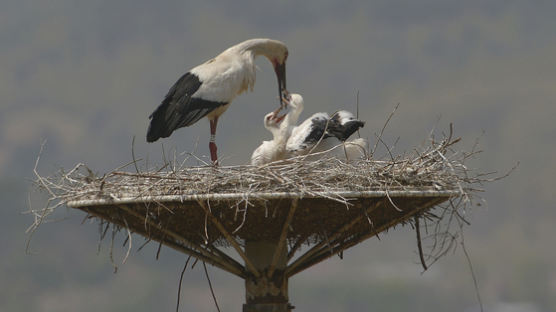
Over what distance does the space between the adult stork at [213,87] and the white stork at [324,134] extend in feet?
2.89

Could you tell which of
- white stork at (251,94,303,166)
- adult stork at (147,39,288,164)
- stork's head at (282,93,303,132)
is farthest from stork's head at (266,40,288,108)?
stork's head at (282,93,303,132)

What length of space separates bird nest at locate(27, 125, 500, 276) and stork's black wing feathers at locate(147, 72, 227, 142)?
66.0 inches

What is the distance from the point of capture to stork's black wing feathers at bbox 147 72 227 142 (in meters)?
10.6

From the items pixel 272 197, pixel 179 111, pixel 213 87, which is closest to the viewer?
pixel 272 197

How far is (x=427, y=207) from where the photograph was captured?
891 cm

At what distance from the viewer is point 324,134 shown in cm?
941

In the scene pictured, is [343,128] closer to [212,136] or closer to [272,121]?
[272,121]

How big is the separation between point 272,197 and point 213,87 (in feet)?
10.7

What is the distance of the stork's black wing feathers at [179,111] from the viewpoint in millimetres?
10586

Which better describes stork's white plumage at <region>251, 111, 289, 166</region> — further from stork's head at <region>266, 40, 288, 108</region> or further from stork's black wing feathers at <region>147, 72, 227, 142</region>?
stork's head at <region>266, 40, 288, 108</region>

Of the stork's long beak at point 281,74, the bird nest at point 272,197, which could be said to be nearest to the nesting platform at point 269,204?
the bird nest at point 272,197

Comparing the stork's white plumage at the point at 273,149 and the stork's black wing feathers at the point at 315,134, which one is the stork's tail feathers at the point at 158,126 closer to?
the stork's white plumage at the point at 273,149

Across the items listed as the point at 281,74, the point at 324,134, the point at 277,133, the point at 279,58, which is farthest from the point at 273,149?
the point at 279,58

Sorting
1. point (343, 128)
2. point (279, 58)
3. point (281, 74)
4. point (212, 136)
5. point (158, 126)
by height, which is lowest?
point (343, 128)
